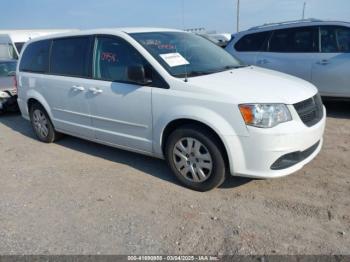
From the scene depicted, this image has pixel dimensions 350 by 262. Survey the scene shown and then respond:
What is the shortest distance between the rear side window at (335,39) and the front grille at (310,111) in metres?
2.87

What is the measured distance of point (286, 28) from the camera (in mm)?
6957

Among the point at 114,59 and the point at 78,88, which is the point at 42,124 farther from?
the point at 114,59

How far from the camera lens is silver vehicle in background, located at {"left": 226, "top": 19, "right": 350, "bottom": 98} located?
6.35 metres

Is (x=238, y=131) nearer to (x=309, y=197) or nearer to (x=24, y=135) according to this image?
(x=309, y=197)

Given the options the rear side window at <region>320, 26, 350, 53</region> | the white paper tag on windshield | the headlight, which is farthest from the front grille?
the rear side window at <region>320, 26, 350, 53</region>

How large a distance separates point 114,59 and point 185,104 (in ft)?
4.25

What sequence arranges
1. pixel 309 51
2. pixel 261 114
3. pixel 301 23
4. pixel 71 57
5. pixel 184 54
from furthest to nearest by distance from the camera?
pixel 301 23 → pixel 309 51 → pixel 71 57 → pixel 184 54 → pixel 261 114

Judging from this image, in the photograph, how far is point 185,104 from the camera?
12.3 feet

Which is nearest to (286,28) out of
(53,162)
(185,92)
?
(185,92)

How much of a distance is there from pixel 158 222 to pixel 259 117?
137 cm

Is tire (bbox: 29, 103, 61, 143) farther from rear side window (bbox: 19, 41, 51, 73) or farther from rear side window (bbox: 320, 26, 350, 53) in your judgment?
rear side window (bbox: 320, 26, 350, 53)

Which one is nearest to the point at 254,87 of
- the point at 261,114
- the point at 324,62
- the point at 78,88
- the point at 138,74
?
the point at 261,114

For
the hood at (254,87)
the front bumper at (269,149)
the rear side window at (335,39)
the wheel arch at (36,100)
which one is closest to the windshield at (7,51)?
the wheel arch at (36,100)

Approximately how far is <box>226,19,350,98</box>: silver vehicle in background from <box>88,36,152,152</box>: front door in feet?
12.1
